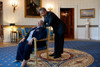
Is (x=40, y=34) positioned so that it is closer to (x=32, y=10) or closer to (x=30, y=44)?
(x=30, y=44)

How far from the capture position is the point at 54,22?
134 inches

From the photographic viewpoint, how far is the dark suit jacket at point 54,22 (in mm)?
3166

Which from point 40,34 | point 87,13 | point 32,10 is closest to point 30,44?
→ point 40,34

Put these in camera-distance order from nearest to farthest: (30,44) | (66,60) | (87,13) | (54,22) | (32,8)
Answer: (30,44)
(66,60)
(54,22)
(32,8)
(87,13)

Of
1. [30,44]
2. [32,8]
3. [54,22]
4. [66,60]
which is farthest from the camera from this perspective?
[32,8]

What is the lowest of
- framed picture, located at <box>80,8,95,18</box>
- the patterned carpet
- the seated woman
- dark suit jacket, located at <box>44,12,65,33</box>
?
the patterned carpet

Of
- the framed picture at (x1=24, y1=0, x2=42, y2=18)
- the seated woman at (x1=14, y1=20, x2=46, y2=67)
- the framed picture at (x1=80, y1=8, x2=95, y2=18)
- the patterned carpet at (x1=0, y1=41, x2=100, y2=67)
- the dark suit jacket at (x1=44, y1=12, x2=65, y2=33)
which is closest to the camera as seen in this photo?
the seated woman at (x1=14, y1=20, x2=46, y2=67)

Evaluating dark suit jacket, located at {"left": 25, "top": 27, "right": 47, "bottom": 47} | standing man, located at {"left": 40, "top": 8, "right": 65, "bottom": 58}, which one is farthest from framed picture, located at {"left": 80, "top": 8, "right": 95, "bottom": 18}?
dark suit jacket, located at {"left": 25, "top": 27, "right": 47, "bottom": 47}

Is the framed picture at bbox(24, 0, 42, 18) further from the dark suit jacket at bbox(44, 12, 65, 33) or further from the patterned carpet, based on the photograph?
the dark suit jacket at bbox(44, 12, 65, 33)

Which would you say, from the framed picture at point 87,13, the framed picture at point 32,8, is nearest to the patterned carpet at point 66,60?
the framed picture at point 32,8

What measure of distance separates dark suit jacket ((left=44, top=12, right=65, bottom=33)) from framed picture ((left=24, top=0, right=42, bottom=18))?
15.2 ft

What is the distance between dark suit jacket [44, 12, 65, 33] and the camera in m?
3.17

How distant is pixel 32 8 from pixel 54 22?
15.7 ft

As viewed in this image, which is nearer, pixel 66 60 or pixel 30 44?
pixel 30 44
